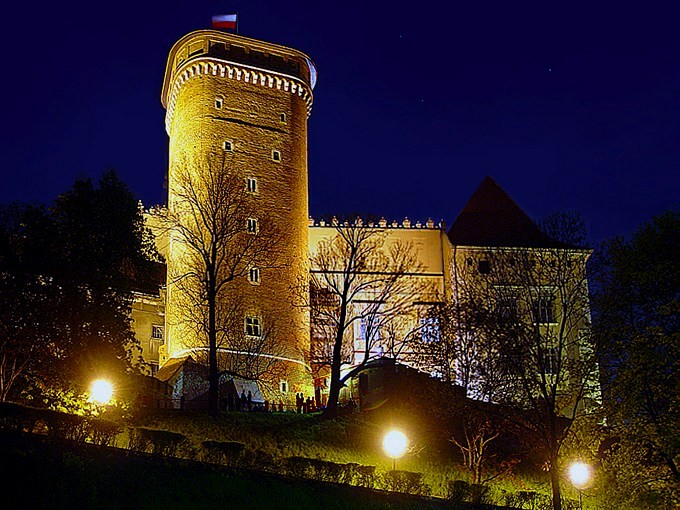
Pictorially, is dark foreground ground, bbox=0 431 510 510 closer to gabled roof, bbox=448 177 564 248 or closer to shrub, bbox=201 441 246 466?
shrub, bbox=201 441 246 466

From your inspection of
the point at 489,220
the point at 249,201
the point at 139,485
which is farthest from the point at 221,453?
the point at 489,220

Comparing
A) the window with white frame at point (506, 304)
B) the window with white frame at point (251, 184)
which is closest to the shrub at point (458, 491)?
the window with white frame at point (506, 304)

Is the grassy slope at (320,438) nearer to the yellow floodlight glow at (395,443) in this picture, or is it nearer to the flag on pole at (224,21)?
the yellow floodlight glow at (395,443)

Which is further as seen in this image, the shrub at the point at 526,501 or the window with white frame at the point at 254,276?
the window with white frame at the point at 254,276

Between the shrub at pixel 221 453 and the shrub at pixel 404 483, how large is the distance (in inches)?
152

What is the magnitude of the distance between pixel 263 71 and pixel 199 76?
11.7ft

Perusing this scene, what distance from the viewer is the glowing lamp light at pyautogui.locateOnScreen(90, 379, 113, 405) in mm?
24375

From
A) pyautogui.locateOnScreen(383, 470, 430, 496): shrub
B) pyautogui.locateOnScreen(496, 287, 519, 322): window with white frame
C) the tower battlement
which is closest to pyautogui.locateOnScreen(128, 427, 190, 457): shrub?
pyautogui.locateOnScreen(383, 470, 430, 496): shrub

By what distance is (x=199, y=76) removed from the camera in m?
45.8

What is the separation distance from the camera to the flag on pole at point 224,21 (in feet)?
160

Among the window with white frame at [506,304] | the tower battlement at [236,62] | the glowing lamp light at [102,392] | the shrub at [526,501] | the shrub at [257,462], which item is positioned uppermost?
the tower battlement at [236,62]

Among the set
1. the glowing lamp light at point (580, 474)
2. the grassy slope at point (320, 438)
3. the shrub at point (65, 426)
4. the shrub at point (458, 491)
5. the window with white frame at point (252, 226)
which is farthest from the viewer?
the window with white frame at point (252, 226)

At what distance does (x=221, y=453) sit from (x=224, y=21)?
107 ft

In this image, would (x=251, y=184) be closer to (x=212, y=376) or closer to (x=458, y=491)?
(x=212, y=376)
